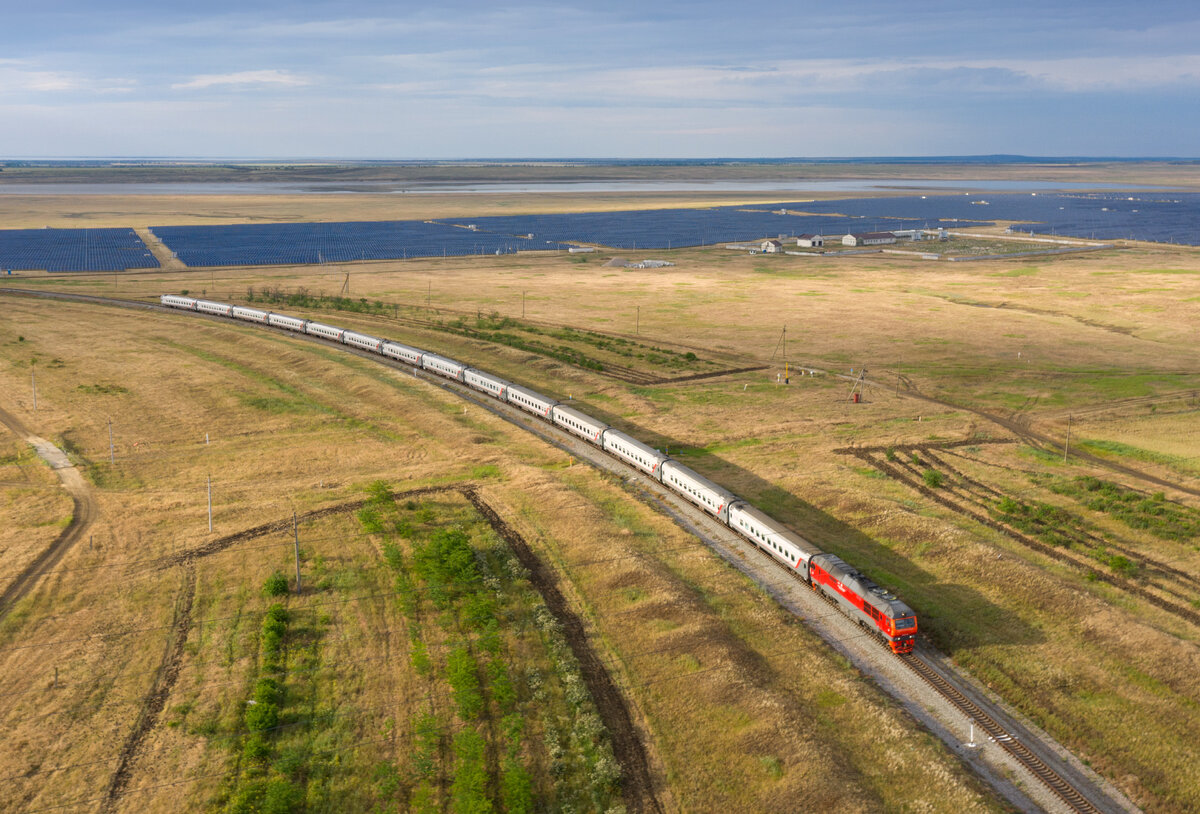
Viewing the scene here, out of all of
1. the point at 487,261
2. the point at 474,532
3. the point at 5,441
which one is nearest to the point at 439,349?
the point at 5,441

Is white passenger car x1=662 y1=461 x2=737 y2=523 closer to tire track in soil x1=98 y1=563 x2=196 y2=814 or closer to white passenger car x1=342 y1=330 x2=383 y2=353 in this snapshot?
tire track in soil x1=98 y1=563 x2=196 y2=814

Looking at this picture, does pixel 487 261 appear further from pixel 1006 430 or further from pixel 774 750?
pixel 774 750

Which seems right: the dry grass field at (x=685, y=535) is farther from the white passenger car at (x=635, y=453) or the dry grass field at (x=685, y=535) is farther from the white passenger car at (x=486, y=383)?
the white passenger car at (x=486, y=383)

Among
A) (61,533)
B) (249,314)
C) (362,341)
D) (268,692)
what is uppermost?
(249,314)

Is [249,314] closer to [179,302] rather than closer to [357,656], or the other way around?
[179,302]

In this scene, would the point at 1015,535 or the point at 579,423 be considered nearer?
the point at 1015,535

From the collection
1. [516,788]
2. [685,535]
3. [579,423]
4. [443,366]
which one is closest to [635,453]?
[579,423]
